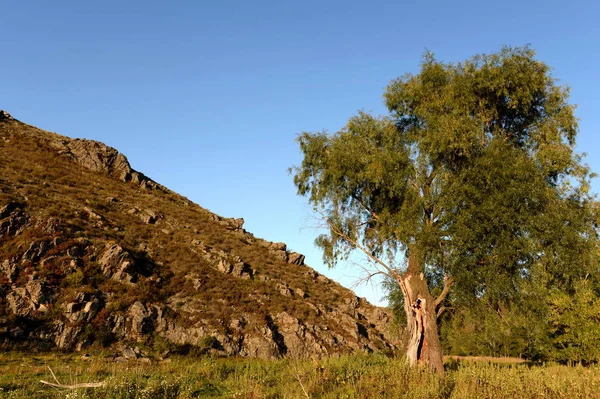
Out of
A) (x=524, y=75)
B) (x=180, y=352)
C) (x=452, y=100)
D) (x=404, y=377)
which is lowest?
(x=180, y=352)

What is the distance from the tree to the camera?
19.4m

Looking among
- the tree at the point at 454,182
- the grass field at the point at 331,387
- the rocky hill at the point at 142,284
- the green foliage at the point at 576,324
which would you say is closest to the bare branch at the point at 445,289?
the tree at the point at 454,182

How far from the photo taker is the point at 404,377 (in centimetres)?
1418

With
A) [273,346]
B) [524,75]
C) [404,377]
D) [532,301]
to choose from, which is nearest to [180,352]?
[273,346]

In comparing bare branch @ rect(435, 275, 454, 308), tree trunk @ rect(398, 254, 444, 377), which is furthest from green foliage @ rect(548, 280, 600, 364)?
tree trunk @ rect(398, 254, 444, 377)

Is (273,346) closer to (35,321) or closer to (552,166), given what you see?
(35,321)

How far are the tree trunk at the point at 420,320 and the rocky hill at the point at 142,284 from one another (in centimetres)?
765

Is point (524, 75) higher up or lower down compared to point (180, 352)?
higher up

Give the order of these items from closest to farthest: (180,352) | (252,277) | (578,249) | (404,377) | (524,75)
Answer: (404,377)
(578,249)
(524,75)
(180,352)
(252,277)

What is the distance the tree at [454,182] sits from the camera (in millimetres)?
19422

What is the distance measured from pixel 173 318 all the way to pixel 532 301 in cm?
2767

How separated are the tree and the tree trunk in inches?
2.2

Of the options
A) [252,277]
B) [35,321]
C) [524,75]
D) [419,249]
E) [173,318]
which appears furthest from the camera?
[252,277]

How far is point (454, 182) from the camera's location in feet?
66.4
